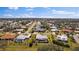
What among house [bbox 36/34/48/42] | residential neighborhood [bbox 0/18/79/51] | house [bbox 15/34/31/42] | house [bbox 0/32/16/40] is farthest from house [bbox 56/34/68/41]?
house [bbox 0/32/16/40]

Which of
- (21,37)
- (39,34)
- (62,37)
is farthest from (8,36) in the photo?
(62,37)

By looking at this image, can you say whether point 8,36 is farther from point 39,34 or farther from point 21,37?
point 39,34

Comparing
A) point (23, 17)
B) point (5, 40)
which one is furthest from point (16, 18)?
point (5, 40)

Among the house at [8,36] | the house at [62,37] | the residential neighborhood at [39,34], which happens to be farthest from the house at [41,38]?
the house at [8,36]

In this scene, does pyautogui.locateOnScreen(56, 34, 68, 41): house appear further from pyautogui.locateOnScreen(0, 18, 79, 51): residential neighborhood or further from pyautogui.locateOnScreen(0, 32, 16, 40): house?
pyautogui.locateOnScreen(0, 32, 16, 40): house

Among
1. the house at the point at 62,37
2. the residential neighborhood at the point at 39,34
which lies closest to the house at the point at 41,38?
the residential neighborhood at the point at 39,34

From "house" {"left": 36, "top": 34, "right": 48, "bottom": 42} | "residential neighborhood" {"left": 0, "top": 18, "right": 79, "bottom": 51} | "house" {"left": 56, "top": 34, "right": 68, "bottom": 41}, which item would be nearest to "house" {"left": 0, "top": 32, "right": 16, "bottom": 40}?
"residential neighborhood" {"left": 0, "top": 18, "right": 79, "bottom": 51}

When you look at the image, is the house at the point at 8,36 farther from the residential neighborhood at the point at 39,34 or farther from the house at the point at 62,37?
the house at the point at 62,37

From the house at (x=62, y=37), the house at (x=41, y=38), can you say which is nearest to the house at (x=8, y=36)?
the house at (x=41, y=38)

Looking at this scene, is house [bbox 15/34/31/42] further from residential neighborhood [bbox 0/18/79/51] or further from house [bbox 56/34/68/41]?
house [bbox 56/34/68/41]

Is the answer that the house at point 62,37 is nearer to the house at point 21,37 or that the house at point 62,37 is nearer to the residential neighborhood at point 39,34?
the residential neighborhood at point 39,34

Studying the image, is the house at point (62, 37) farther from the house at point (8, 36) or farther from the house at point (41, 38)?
the house at point (8, 36)
